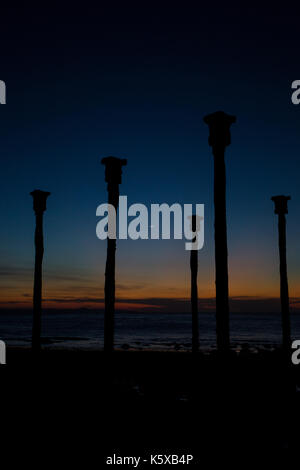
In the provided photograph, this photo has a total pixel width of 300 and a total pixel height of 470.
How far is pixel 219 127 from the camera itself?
9.80m

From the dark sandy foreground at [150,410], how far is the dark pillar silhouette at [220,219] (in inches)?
30.3

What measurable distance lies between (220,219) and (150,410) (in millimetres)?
4274

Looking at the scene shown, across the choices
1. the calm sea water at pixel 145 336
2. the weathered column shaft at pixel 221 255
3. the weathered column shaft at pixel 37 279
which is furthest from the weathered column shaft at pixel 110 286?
the calm sea water at pixel 145 336

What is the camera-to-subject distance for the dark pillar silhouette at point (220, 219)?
9602 mm

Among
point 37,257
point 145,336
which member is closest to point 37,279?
point 37,257

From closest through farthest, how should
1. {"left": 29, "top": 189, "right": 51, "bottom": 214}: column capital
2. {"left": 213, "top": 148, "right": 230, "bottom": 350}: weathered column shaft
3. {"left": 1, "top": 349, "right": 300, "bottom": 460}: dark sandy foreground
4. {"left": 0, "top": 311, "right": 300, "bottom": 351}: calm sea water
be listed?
{"left": 1, "top": 349, "right": 300, "bottom": 460}: dark sandy foreground → {"left": 213, "top": 148, "right": 230, "bottom": 350}: weathered column shaft → {"left": 29, "top": 189, "right": 51, "bottom": 214}: column capital → {"left": 0, "top": 311, "right": 300, "bottom": 351}: calm sea water

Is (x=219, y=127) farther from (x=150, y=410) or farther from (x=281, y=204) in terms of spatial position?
(x=281, y=204)

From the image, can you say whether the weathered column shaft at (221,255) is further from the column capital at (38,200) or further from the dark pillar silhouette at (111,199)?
the column capital at (38,200)

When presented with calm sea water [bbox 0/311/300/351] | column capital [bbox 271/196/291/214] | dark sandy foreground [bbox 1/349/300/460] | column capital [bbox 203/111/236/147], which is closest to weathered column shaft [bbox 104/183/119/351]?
dark sandy foreground [bbox 1/349/300/460]

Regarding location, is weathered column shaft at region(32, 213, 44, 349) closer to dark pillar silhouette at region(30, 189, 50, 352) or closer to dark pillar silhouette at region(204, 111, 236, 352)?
dark pillar silhouette at region(30, 189, 50, 352)

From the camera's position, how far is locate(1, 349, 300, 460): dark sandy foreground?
22.2ft

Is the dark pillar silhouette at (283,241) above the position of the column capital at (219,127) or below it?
below
